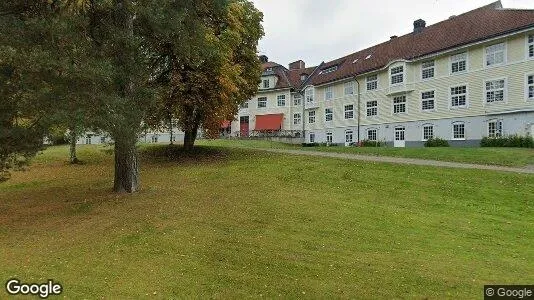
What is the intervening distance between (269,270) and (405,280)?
2456mm

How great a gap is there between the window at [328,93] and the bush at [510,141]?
2192 cm

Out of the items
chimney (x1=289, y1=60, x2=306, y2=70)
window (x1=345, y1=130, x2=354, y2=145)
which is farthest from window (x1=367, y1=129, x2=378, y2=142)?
chimney (x1=289, y1=60, x2=306, y2=70)

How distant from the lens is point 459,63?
36.1 meters

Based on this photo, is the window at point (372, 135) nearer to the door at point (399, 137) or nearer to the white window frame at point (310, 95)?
the door at point (399, 137)

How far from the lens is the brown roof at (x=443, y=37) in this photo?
32.6 meters

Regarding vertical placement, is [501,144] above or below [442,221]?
above

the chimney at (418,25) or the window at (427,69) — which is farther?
the chimney at (418,25)

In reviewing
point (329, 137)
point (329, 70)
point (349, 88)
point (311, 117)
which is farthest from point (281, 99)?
point (349, 88)

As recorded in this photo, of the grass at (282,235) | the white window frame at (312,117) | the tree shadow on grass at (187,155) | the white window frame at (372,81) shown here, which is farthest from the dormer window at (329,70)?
the grass at (282,235)

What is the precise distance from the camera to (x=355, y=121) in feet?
156

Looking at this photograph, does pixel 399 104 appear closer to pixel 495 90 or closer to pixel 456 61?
pixel 456 61

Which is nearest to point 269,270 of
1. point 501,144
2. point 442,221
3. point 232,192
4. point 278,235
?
point 278,235

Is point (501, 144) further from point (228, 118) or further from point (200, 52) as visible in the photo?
point (200, 52)

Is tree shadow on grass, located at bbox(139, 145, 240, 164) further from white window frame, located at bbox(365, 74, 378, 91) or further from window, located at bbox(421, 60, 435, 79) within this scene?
white window frame, located at bbox(365, 74, 378, 91)
